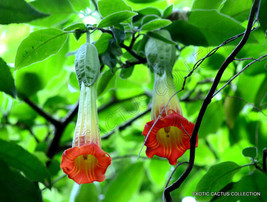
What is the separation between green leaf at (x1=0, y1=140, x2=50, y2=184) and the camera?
38 centimetres

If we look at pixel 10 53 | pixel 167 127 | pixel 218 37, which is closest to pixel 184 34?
pixel 218 37

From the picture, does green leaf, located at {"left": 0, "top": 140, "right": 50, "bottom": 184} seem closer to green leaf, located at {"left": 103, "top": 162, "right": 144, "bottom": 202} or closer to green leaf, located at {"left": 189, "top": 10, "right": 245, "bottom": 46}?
green leaf, located at {"left": 189, "top": 10, "right": 245, "bottom": 46}

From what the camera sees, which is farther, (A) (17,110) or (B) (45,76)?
(A) (17,110)

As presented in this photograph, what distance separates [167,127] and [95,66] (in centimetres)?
14

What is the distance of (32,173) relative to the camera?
40 centimetres

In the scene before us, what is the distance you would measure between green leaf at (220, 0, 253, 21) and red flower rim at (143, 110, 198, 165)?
0.25m

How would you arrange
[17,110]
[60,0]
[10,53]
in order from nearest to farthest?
1. [60,0]
2. [10,53]
3. [17,110]

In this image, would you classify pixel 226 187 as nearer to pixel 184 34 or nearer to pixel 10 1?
pixel 184 34

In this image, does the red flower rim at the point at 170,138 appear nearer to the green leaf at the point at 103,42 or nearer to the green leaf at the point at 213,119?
the green leaf at the point at 103,42

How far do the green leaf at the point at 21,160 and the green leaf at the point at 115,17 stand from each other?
22 cm

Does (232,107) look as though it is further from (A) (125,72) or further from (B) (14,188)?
(B) (14,188)

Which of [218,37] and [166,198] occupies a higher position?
[218,37]

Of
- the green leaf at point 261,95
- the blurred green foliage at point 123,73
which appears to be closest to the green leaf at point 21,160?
the blurred green foliage at point 123,73

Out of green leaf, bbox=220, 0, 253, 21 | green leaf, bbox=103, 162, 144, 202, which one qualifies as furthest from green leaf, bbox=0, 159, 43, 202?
green leaf, bbox=103, 162, 144, 202
